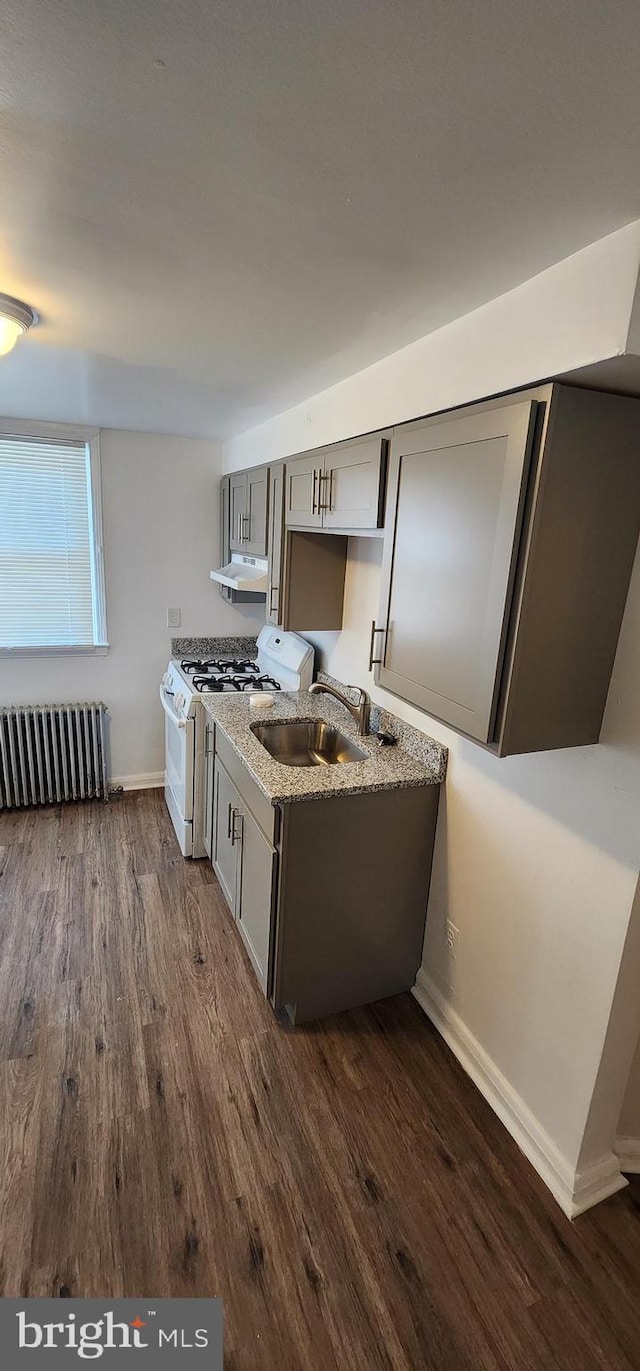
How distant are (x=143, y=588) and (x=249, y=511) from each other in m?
1.01

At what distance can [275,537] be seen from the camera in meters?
2.76

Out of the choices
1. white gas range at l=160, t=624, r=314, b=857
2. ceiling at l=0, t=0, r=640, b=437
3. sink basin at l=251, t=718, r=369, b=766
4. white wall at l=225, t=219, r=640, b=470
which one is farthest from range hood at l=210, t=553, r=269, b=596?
ceiling at l=0, t=0, r=640, b=437

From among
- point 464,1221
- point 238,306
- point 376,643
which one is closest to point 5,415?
point 238,306

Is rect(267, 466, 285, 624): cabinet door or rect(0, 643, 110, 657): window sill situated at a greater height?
rect(267, 466, 285, 624): cabinet door

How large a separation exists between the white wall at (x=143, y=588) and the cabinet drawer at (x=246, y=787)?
4.67 feet

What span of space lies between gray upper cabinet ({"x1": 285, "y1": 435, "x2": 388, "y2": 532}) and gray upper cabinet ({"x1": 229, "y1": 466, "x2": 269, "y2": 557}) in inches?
12.8

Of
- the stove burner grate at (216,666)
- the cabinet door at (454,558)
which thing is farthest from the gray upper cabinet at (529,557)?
the stove burner grate at (216,666)

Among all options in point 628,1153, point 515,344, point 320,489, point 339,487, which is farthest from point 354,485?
point 628,1153

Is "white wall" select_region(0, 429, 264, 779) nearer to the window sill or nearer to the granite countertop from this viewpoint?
the window sill

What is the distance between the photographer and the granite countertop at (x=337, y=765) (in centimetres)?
195

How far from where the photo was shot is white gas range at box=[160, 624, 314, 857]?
2.98 meters

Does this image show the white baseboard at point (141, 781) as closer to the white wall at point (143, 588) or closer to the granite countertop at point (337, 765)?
the white wall at point (143, 588)

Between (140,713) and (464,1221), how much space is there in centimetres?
311

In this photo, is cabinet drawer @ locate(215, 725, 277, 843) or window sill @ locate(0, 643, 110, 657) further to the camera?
window sill @ locate(0, 643, 110, 657)
